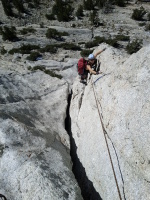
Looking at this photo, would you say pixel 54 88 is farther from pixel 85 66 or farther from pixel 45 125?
pixel 45 125

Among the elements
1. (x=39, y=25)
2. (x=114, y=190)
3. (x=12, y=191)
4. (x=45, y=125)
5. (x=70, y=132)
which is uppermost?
(x=12, y=191)

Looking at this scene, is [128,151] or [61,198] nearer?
[61,198]

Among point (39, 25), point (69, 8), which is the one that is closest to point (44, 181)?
point (39, 25)

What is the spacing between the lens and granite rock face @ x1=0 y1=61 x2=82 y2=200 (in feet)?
17.7

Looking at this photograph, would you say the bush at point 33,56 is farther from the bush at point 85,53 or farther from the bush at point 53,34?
the bush at point 53,34

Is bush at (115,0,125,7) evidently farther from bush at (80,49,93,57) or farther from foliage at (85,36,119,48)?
bush at (80,49,93,57)

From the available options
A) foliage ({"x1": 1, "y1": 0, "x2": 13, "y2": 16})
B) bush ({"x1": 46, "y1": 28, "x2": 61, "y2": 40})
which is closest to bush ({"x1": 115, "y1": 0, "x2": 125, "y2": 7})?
bush ({"x1": 46, "y1": 28, "x2": 61, "y2": 40})

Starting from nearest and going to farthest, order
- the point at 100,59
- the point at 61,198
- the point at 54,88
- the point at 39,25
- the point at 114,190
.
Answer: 1. the point at 61,198
2. the point at 114,190
3. the point at 100,59
4. the point at 54,88
5. the point at 39,25

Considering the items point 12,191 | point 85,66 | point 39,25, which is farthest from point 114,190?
point 39,25

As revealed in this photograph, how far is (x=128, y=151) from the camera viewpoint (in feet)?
→ 21.0

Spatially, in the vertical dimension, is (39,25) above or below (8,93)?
below

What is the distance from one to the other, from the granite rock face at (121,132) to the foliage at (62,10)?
24.8m

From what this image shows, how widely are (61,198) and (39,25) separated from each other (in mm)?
29499

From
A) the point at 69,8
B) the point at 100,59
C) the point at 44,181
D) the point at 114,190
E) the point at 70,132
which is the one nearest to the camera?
the point at 44,181
